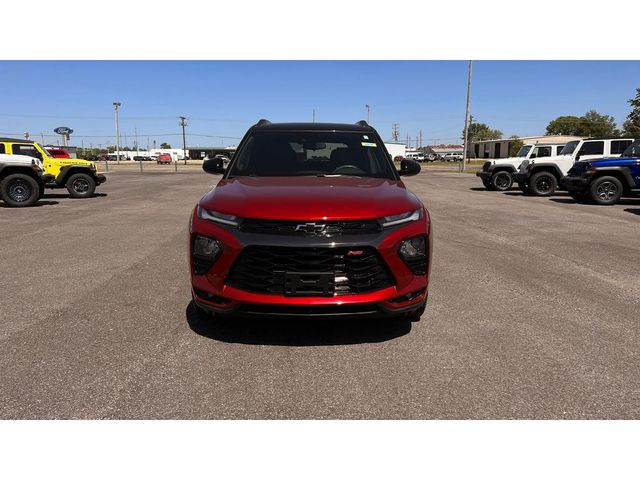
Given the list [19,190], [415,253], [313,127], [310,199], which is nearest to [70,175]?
[19,190]

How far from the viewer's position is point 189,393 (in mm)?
2680

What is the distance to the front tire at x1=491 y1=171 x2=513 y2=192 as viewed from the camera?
18888 mm

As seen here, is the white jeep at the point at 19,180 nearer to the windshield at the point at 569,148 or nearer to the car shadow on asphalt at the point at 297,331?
the car shadow on asphalt at the point at 297,331

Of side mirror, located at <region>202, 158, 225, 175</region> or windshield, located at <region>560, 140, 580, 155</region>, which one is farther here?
windshield, located at <region>560, 140, 580, 155</region>

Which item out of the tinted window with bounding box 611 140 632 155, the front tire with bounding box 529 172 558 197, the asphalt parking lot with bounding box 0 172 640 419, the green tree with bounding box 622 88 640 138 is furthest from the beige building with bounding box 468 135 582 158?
the asphalt parking lot with bounding box 0 172 640 419

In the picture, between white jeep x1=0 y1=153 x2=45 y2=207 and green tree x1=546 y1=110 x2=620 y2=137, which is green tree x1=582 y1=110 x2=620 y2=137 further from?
white jeep x1=0 y1=153 x2=45 y2=207

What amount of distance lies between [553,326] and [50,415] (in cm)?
367

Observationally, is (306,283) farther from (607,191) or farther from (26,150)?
(26,150)

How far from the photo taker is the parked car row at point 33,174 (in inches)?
504

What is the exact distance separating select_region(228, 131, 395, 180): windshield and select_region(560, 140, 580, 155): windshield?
14.7 m

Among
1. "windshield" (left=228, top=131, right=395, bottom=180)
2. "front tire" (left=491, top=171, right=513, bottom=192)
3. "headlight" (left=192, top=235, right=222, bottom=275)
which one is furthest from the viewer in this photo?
"front tire" (left=491, top=171, right=513, bottom=192)

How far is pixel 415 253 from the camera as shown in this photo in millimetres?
3207

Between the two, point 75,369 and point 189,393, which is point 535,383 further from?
point 75,369

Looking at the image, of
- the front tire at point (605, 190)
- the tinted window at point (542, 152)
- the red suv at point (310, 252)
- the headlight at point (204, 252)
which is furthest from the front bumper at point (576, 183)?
the headlight at point (204, 252)
